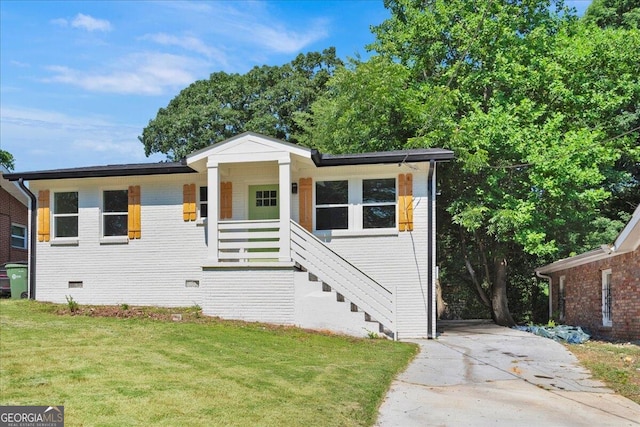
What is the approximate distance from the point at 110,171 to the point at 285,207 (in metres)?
4.88

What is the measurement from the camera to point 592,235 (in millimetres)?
21406

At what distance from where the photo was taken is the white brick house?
44.4ft

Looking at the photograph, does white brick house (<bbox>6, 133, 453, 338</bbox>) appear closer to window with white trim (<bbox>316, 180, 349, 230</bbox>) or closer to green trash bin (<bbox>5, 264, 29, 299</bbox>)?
window with white trim (<bbox>316, 180, 349, 230</bbox>)

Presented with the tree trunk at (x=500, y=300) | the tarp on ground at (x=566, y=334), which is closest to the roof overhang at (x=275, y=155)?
the tarp on ground at (x=566, y=334)

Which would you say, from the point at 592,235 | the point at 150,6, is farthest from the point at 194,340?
the point at 592,235

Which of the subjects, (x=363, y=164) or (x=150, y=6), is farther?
(x=363, y=164)

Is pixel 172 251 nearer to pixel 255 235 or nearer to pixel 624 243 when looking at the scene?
pixel 255 235

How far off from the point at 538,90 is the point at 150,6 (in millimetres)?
13430

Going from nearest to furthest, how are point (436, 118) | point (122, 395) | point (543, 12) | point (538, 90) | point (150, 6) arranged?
point (122, 395) → point (150, 6) → point (436, 118) → point (538, 90) → point (543, 12)

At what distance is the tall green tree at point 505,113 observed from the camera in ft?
59.5

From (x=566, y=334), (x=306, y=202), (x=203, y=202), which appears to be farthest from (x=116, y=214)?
(x=566, y=334)

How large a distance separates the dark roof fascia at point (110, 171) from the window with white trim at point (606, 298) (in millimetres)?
11668

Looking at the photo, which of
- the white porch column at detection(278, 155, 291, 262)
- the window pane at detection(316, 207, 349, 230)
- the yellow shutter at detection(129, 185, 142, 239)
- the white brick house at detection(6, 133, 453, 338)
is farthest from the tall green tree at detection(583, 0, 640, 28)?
the yellow shutter at detection(129, 185, 142, 239)

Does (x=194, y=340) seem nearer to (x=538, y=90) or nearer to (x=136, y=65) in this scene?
(x=136, y=65)
